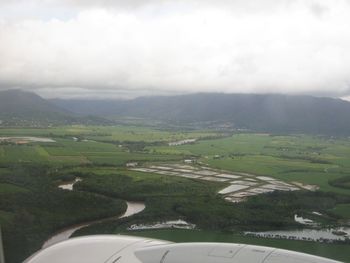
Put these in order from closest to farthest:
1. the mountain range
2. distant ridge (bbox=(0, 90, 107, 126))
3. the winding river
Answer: the winding river → the mountain range → distant ridge (bbox=(0, 90, 107, 126))

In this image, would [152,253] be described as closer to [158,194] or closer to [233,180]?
[158,194]

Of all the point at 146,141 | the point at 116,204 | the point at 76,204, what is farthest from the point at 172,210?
the point at 146,141

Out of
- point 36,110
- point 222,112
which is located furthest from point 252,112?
point 36,110

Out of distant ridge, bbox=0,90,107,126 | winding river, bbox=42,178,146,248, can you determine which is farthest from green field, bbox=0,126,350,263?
distant ridge, bbox=0,90,107,126

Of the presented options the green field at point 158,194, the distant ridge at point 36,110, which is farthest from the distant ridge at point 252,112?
the green field at point 158,194

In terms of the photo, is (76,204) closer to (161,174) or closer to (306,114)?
(161,174)

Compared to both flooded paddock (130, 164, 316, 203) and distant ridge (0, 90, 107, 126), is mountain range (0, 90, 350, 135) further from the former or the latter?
flooded paddock (130, 164, 316, 203)

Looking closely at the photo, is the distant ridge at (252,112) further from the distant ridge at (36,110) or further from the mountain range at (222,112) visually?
the distant ridge at (36,110)
